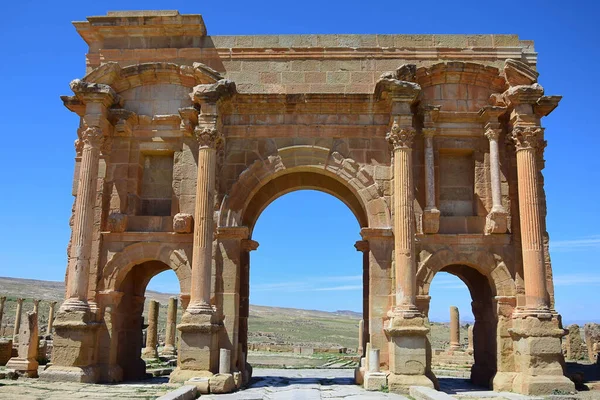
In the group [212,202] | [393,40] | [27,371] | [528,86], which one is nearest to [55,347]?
[27,371]

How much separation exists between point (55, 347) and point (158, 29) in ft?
27.7

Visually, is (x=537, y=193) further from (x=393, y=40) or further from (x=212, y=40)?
(x=212, y=40)

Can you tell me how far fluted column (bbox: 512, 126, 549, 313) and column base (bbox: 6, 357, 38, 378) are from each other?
12.7 metres

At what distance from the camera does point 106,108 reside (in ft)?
52.3

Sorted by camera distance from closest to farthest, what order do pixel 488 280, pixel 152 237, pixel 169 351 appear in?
1. pixel 152 237
2. pixel 488 280
3. pixel 169 351

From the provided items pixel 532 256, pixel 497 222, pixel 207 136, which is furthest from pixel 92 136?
pixel 532 256

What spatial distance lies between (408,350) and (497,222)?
12.6ft

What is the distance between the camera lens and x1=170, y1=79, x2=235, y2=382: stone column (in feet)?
46.8

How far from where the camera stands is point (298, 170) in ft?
53.3

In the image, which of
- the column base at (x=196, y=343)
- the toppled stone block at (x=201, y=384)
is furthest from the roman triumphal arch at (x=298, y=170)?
the toppled stone block at (x=201, y=384)

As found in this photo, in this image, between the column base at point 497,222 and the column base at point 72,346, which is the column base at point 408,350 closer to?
the column base at point 497,222

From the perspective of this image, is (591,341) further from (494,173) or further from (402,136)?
(402,136)

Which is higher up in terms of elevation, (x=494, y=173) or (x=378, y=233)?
(x=494, y=173)

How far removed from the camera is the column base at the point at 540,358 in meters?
13.5
